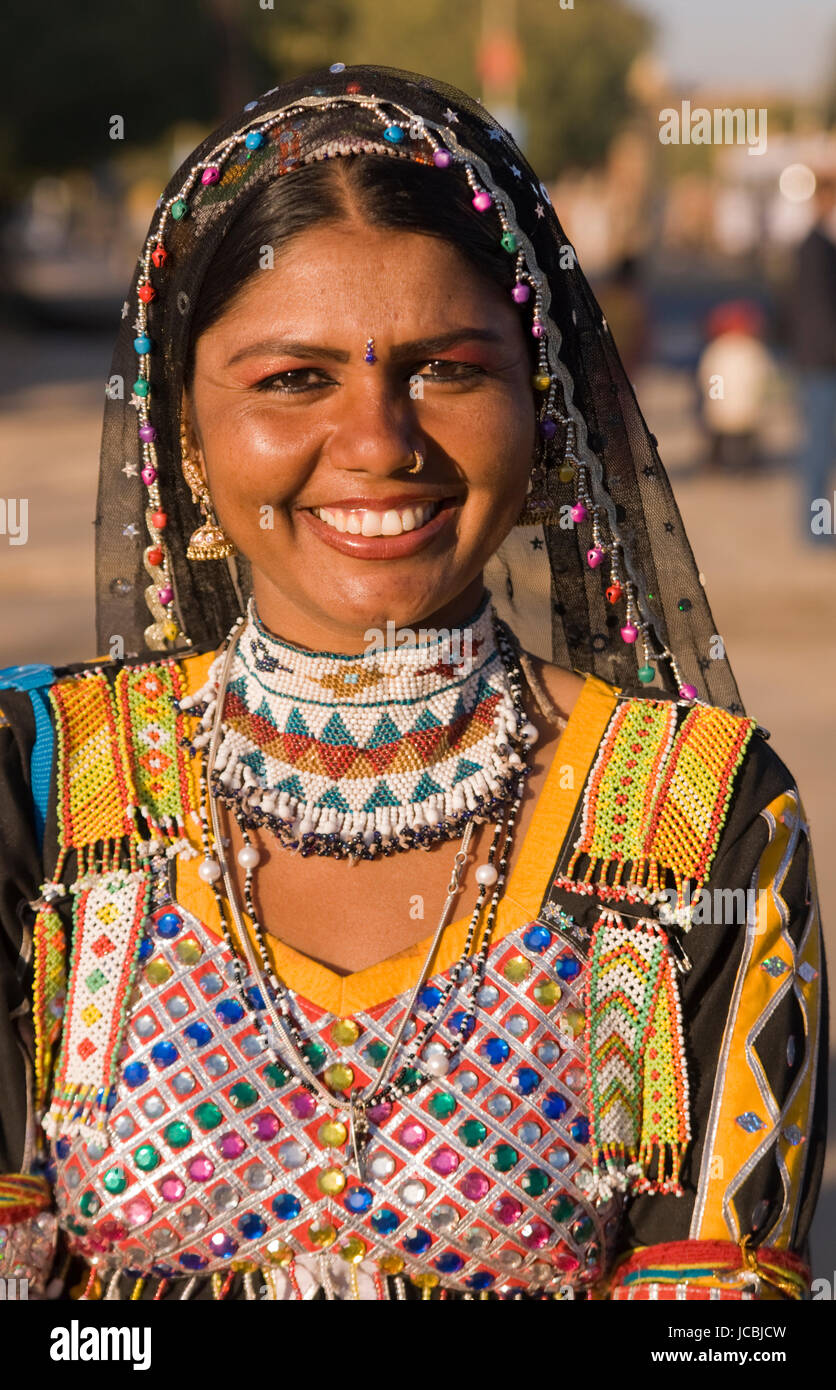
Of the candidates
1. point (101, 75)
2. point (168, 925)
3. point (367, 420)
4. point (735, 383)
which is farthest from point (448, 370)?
point (101, 75)

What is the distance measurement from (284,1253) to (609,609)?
3.48 ft

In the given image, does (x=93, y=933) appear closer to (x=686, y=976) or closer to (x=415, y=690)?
(x=415, y=690)

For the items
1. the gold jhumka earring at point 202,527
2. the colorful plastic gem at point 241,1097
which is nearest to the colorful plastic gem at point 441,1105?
the colorful plastic gem at point 241,1097

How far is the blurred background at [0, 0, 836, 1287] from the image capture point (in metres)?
9.56

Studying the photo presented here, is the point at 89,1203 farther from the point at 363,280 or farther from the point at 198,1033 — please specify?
the point at 363,280

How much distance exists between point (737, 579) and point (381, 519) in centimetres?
915

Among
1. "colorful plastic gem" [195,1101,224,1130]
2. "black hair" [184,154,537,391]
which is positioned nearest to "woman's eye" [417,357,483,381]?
"black hair" [184,154,537,391]

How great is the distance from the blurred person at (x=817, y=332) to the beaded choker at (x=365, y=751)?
356 inches

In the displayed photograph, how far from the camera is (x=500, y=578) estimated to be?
8.61 feet

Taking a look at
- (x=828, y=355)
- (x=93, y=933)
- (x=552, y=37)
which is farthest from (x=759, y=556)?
(x=552, y=37)

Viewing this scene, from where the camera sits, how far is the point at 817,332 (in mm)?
10695

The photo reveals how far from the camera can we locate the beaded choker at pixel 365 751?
Answer: 2205mm

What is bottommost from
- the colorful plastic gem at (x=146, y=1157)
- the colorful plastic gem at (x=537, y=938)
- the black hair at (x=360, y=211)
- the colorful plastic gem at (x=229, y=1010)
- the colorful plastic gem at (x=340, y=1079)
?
the colorful plastic gem at (x=146, y=1157)

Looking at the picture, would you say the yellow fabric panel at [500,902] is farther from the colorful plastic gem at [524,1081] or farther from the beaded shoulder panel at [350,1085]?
the colorful plastic gem at [524,1081]
